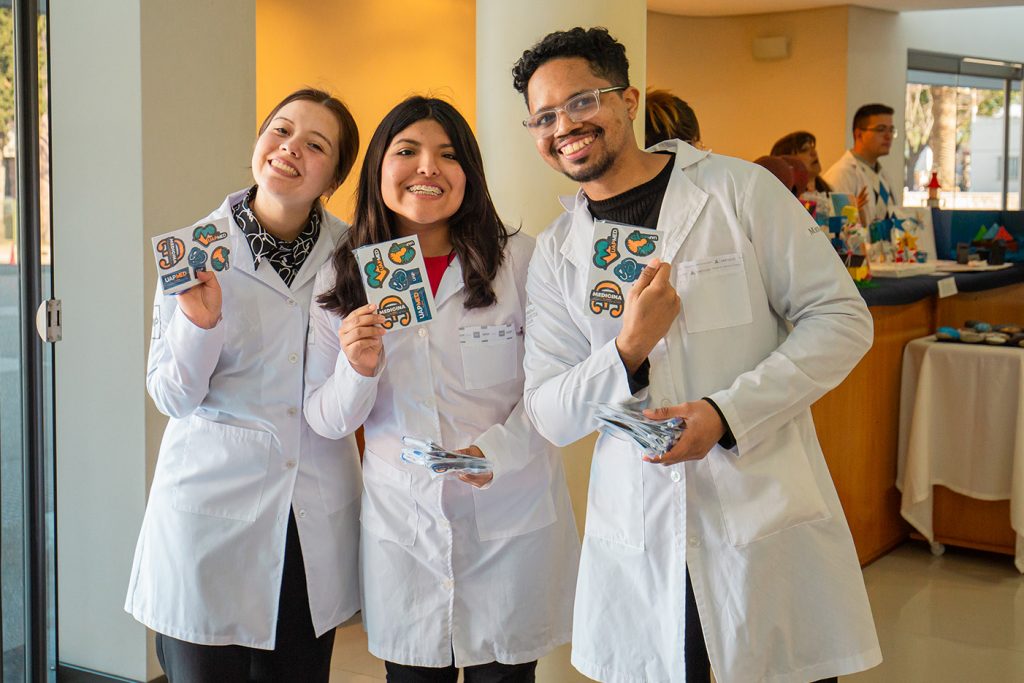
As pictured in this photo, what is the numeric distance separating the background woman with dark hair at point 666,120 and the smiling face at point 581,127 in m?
1.41

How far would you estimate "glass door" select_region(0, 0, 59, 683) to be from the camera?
2.97 m

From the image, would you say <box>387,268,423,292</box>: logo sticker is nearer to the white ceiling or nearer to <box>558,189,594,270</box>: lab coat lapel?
<box>558,189,594,270</box>: lab coat lapel

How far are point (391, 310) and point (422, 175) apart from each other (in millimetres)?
287

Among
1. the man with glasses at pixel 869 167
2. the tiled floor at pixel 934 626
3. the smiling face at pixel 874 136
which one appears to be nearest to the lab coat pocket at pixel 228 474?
the tiled floor at pixel 934 626

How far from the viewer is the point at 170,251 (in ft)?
7.01

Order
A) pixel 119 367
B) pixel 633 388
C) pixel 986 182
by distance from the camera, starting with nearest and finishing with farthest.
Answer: pixel 633 388 → pixel 119 367 → pixel 986 182

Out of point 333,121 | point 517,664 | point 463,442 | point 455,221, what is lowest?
point 517,664

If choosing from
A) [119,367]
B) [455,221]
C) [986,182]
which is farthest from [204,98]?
[986,182]

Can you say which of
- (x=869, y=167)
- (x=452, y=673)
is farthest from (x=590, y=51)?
(x=869, y=167)

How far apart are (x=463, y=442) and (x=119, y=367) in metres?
1.57

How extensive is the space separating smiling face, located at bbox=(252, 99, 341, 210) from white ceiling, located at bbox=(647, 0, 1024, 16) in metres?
8.72

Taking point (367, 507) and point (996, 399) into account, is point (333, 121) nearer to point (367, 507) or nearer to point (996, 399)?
point (367, 507)

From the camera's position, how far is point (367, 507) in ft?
7.43

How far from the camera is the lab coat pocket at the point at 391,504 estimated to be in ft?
7.25
